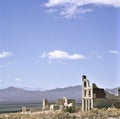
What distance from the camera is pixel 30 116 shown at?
63.5m

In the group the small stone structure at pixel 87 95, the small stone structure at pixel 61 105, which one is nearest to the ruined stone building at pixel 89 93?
the small stone structure at pixel 87 95

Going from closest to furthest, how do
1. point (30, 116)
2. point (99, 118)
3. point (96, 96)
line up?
1. point (99, 118)
2. point (30, 116)
3. point (96, 96)

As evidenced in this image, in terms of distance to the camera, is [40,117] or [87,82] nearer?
[40,117]

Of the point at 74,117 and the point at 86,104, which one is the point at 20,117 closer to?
the point at 74,117

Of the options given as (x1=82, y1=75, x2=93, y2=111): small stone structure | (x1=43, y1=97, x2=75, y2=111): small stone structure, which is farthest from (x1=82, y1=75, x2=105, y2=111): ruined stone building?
(x1=43, y1=97, x2=75, y2=111): small stone structure

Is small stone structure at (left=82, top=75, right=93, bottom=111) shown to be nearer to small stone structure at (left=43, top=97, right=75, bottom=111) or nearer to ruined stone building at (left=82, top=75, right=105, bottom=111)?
ruined stone building at (left=82, top=75, right=105, bottom=111)

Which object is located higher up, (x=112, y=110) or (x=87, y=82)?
(x=87, y=82)

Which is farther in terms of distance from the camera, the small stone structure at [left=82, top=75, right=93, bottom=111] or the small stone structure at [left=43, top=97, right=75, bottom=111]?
the small stone structure at [left=82, top=75, right=93, bottom=111]

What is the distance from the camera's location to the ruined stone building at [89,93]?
2758 inches

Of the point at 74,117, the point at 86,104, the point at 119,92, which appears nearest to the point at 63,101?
the point at 86,104

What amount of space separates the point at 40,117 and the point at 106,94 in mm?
15153

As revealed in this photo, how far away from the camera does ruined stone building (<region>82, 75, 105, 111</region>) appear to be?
70.1 meters

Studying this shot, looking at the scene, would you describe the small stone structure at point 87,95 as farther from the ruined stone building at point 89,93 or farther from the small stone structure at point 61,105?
the small stone structure at point 61,105

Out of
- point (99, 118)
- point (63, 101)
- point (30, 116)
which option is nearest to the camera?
point (99, 118)
